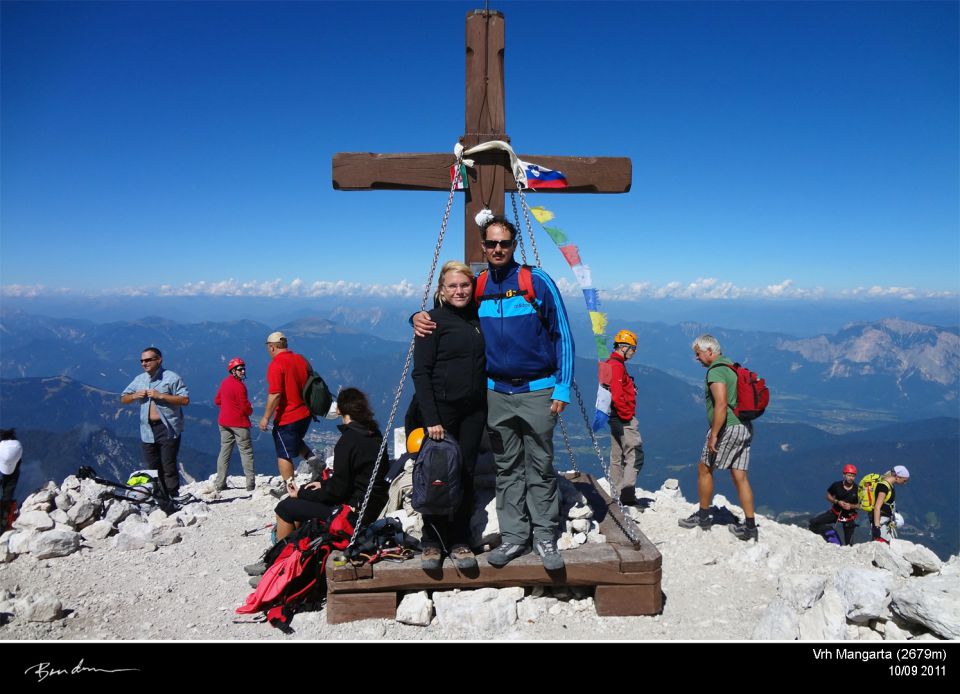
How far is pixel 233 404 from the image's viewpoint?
848 centimetres

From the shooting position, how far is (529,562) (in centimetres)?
399

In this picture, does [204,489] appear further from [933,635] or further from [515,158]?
[933,635]

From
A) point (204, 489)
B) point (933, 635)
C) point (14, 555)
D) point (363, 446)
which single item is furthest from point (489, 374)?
point (204, 489)

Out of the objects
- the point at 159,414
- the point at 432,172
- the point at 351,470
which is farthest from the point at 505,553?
the point at 159,414

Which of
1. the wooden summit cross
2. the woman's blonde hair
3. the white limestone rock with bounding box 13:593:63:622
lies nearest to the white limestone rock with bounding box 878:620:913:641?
the woman's blonde hair

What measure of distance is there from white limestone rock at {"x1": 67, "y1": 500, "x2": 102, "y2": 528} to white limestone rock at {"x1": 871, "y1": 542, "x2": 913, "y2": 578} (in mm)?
8817

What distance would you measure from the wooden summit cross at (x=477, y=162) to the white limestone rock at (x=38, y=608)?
428cm

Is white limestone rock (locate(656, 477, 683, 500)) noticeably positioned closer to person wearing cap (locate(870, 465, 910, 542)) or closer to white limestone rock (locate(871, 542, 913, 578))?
white limestone rock (locate(871, 542, 913, 578))

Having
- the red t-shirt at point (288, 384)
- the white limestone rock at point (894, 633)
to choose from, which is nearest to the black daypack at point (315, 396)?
the red t-shirt at point (288, 384)

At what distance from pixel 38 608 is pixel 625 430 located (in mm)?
6249

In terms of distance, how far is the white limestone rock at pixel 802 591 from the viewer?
4.18 meters

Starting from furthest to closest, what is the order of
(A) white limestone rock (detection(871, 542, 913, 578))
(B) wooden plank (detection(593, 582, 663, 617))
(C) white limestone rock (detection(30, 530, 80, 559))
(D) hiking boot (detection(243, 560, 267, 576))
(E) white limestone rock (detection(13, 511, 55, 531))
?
1. (E) white limestone rock (detection(13, 511, 55, 531))
2. (C) white limestone rock (detection(30, 530, 80, 559))
3. (A) white limestone rock (detection(871, 542, 913, 578))
4. (D) hiking boot (detection(243, 560, 267, 576))
5. (B) wooden plank (detection(593, 582, 663, 617))

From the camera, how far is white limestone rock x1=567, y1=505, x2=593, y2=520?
4676 millimetres

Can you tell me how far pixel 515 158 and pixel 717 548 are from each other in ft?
15.0
